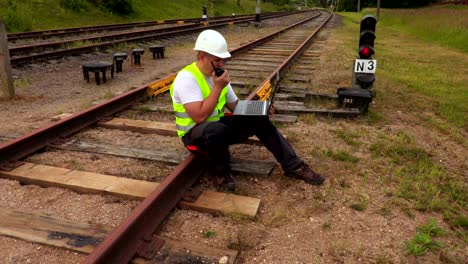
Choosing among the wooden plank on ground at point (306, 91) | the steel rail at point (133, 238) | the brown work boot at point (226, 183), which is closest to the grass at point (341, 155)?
the brown work boot at point (226, 183)

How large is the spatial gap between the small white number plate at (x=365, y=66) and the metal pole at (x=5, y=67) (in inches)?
225

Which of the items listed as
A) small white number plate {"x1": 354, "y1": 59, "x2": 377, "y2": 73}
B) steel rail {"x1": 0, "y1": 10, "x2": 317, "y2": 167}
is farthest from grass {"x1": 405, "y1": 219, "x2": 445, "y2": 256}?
steel rail {"x1": 0, "y1": 10, "x2": 317, "y2": 167}

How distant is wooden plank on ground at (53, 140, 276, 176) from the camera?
3.96 metres

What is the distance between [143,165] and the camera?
13.2 feet

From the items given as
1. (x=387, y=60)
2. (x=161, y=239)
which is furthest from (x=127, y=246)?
(x=387, y=60)

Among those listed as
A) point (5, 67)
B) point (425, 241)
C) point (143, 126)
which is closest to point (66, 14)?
point (5, 67)

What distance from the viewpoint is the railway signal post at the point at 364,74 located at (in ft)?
18.7

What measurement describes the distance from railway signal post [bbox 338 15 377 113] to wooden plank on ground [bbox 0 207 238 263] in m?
→ 3.77

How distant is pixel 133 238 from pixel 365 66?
15.6ft

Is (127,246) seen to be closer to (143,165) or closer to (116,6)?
(143,165)

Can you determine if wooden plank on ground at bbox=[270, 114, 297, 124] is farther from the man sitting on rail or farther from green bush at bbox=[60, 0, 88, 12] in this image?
green bush at bbox=[60, 0, 88, 12]

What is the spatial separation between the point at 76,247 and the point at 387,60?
1102cm

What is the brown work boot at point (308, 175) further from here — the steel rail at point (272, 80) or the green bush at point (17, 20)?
the green bush at point (17, 20)

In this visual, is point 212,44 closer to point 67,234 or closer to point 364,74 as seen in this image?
point 67,234
